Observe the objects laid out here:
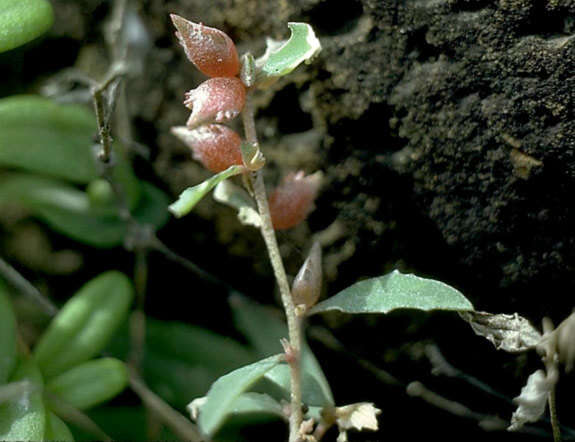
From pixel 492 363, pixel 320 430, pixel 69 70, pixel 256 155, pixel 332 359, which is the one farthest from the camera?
pixel 69 70

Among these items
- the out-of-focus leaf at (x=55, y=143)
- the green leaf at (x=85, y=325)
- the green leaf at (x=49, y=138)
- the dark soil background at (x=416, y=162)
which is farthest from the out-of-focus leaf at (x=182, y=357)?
the green leaf at (x=49, y=138)

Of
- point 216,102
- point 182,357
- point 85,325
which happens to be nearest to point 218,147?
point 216,102

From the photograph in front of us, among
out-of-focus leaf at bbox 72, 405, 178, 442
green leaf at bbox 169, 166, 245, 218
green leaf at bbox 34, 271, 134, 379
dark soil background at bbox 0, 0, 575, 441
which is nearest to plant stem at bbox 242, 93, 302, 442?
green leaf at bbox 169, 166, 245, 218

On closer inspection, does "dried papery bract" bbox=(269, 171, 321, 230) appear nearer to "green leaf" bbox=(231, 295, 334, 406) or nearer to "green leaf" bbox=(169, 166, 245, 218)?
"green leaf" bbox=(169, 166, 245, 218)

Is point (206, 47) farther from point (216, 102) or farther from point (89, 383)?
point (89, 383)

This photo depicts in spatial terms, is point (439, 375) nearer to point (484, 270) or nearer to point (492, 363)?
point (492, 363)

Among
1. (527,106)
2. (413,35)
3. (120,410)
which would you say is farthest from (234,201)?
(120,410)

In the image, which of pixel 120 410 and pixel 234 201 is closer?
pixel 234 201
